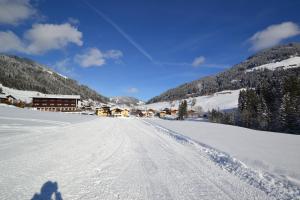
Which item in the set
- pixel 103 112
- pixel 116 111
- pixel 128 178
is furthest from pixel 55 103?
pixel 128 178

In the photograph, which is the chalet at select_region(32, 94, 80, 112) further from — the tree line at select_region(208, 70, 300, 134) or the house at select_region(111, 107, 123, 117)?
the tree line at select_region(208, 70, 300, 134)

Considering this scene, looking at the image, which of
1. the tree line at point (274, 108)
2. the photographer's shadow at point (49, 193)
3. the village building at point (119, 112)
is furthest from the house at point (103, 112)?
the photographer's shadow at point (49, 193)

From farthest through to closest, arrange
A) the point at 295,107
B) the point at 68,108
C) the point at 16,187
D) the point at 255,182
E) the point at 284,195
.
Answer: the point at 68,108 < the point at 295,107 < the point at 255,182 < the point at 284,195 < the point at 16,187

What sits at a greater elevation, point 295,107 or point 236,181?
point 295,107

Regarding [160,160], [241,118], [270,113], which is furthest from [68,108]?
[160,160]

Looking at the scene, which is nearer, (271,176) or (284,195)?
(284,195)

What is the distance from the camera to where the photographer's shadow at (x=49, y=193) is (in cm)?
506

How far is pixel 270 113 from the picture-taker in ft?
203

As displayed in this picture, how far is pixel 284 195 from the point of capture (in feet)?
19.1

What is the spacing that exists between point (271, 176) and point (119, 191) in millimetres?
4598

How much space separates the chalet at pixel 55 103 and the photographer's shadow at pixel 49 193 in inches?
5244

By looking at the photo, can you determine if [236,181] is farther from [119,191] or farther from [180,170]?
[119,191]

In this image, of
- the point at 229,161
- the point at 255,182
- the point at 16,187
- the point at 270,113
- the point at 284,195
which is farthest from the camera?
the point at 270,113

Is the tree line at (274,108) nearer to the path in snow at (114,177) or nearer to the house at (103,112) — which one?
the path in snow at (114,177)
